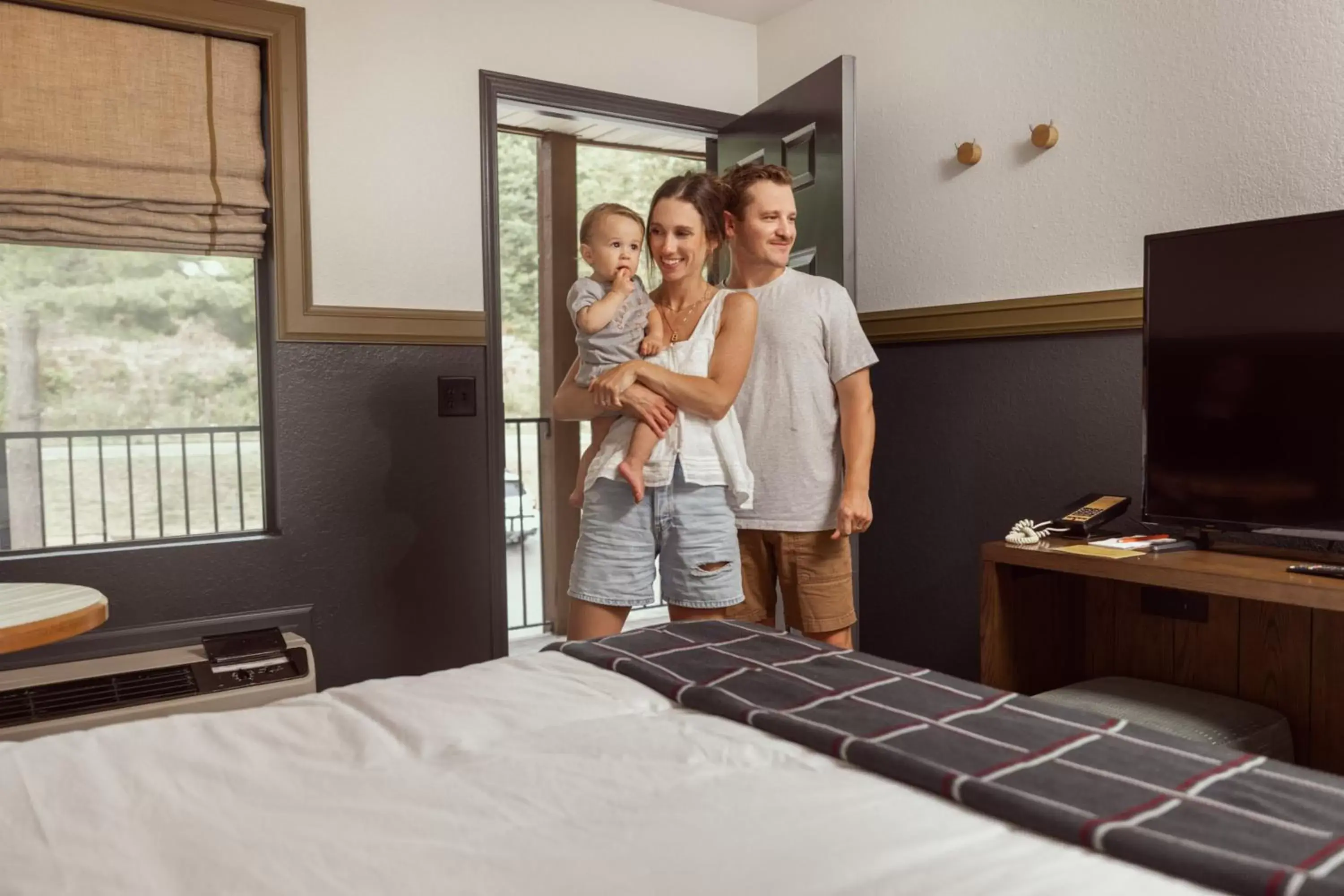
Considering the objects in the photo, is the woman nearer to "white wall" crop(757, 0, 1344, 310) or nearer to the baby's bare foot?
the baby's bare foot

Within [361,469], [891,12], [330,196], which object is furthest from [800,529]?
[891,12]

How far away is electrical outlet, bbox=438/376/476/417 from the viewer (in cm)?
303

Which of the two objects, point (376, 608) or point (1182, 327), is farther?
point (376, 608)

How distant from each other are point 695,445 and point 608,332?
298mm

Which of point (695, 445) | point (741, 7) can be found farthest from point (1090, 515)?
point (741, 7)

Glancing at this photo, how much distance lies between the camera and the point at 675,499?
186cm

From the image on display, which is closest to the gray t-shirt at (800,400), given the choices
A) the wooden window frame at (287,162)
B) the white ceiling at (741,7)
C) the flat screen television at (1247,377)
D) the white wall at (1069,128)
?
the flat screen television at (1247,377)

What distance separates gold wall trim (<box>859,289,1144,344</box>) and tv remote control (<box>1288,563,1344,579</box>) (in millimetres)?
668

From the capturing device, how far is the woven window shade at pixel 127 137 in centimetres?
248

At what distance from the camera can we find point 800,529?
221cm

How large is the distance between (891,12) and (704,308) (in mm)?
1706

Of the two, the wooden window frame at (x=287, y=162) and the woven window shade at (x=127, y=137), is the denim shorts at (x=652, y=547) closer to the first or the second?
the wooden window frame at (x=287, y=162)

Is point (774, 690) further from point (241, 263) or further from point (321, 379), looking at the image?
point (241, 263)

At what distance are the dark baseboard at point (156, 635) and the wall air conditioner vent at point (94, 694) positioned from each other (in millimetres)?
232
